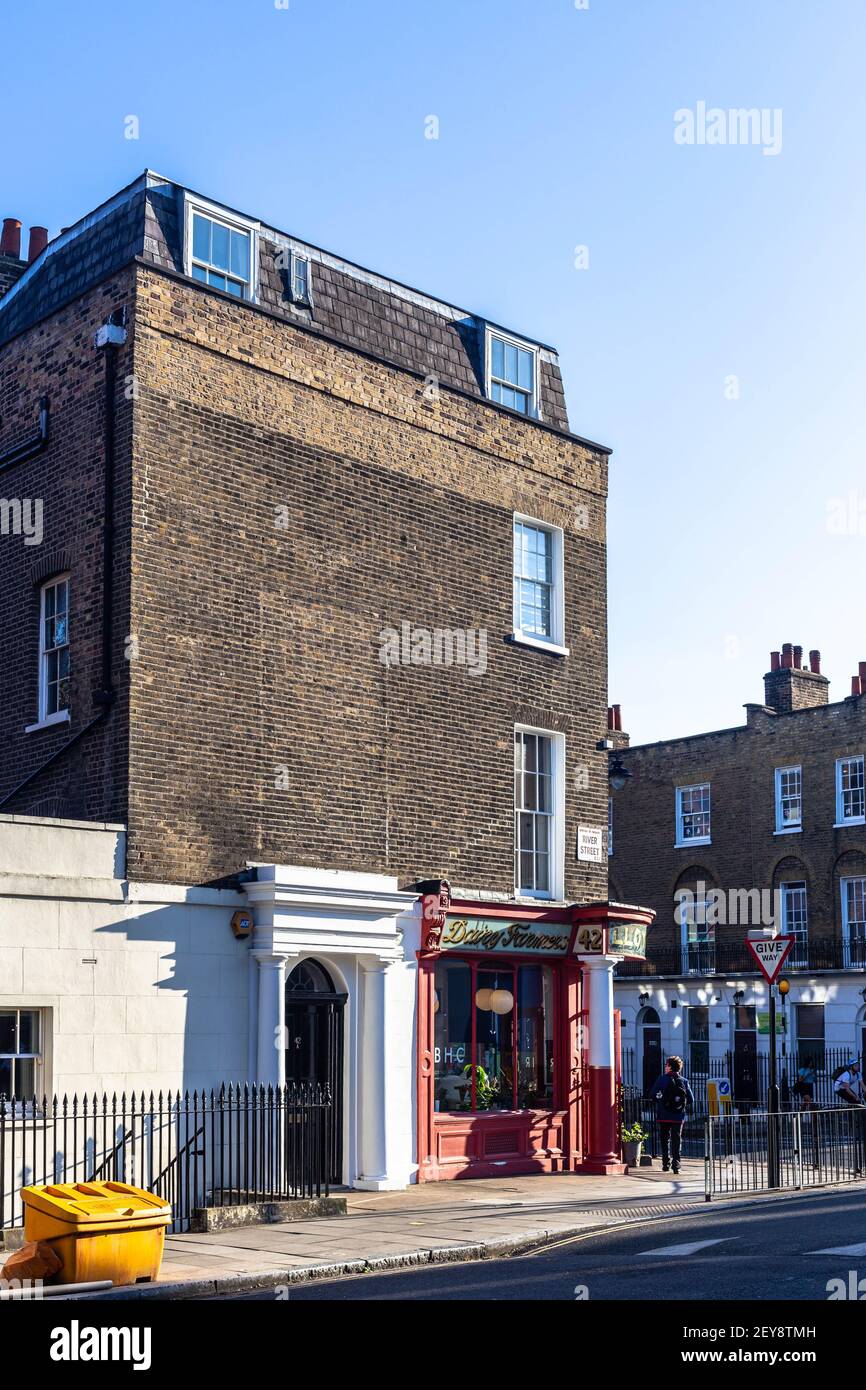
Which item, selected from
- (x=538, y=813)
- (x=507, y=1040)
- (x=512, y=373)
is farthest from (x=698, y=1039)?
(x=512, y=373)

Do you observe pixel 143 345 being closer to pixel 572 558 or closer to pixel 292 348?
pixel 292 348

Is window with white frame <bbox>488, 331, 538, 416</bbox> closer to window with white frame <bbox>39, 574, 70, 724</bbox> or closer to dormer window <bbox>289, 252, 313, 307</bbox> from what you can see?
dormer window <bbox>289, 252, 313, 307</bbox>

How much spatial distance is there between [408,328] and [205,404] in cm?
454

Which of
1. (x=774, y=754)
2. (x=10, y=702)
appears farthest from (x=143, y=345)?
(x=774, y=754)

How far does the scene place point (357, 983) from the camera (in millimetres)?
20062

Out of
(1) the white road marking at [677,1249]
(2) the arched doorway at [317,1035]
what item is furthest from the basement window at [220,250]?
(1) the white road marking at [677,1249]

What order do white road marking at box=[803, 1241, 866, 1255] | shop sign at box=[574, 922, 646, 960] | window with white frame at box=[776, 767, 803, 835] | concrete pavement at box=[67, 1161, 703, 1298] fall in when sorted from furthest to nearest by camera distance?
window with white frame at box=[776, 767, 803, 835] < shop sign at box=[574, 922, 646, 960] < white road marking at box=[803, 1241, 866, 1255] < concrete pavement at box=[67, 1161, 703, 1298]

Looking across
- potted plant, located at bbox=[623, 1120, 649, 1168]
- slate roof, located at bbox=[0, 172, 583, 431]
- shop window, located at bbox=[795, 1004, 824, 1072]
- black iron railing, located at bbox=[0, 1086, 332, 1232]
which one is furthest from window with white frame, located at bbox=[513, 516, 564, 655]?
shop window, located at bbox=[795, 1004, 824, 1072]

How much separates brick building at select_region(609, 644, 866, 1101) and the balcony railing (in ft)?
0.13

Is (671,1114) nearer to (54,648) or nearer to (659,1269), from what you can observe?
(659,1269)

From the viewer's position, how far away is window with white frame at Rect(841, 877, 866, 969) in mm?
41500
